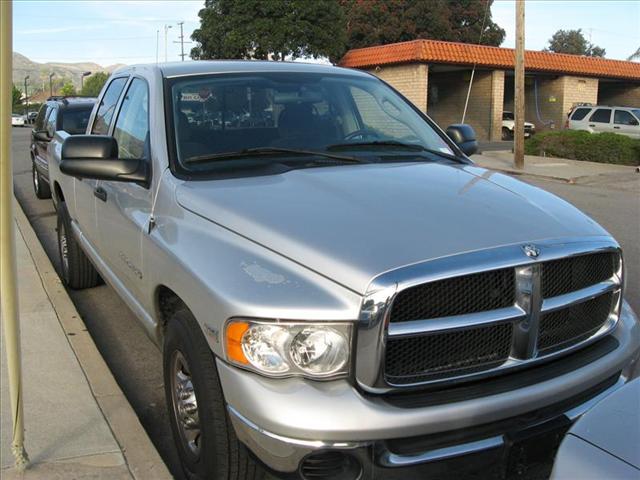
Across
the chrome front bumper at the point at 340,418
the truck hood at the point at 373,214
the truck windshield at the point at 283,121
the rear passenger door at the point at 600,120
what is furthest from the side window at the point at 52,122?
the rear passenger door at the point at 600,120

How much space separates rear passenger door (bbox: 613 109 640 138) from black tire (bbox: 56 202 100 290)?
24093mm

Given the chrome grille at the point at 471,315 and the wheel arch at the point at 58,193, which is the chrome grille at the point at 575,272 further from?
the wheel arch at the point at 58,193

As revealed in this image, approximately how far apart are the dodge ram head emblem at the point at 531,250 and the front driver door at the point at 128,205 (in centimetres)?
187

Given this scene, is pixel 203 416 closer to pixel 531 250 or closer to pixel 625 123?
pixel 531 250

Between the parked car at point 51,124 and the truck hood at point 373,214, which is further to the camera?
the parked car at point 51,124

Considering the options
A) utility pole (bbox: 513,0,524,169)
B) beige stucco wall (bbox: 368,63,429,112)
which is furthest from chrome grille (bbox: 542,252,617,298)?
beige stucco wall (bbox: 368,63,429,112)

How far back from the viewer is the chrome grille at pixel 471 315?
2213 millimetres

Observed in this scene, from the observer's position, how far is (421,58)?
96.5ft

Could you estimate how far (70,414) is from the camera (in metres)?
3.50

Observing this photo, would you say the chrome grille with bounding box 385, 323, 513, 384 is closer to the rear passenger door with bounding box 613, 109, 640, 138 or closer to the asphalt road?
the asphalt road

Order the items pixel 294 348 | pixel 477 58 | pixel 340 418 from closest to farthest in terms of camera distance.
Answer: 1. pixel 340 418
2. pixel 294 348
3. pixel 477 58

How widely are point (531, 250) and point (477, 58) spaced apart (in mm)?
31390

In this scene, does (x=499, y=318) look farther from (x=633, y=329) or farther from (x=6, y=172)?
(x=6, y=172)

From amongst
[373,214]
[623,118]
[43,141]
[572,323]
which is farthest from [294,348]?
[623,118]
